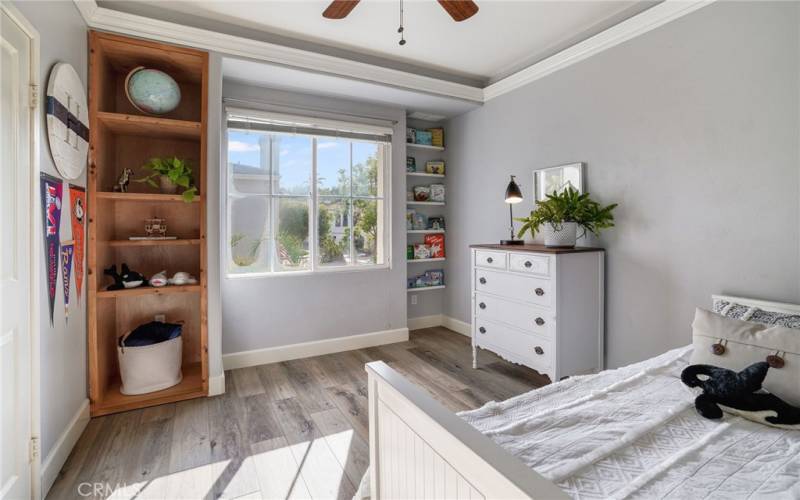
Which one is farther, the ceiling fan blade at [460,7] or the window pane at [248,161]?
the window pane at [248,161]

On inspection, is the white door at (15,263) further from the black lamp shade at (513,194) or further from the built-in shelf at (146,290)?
the black lamp shade at (513,194)

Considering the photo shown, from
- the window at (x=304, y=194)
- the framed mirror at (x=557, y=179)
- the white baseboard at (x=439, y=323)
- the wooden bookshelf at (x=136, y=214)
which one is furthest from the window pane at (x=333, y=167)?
the framed mirror at (x=557, y=179)

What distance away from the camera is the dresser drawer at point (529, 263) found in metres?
2.63

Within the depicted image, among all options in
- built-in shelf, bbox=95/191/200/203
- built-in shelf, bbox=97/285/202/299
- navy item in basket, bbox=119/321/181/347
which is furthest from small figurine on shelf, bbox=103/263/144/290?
built-in shelf, bbox=95/191/200/203

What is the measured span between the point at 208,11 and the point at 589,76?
2796 mm

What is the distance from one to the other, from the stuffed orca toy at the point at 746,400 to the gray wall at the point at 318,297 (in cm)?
293

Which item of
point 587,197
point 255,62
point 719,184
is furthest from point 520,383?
point 255,62

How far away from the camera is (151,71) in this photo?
8.61 ft

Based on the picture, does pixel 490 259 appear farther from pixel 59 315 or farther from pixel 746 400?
pixel 59 315

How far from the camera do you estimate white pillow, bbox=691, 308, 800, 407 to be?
130cm

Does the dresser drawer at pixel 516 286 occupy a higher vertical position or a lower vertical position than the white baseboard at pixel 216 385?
higher

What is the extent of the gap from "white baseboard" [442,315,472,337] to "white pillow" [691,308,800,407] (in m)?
2.70

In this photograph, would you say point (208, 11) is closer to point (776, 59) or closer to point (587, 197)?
point (587, 197)

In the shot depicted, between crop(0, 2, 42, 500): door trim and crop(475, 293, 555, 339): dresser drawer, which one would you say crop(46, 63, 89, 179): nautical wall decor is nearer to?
crop(0, 2, 42, 500): door trim
